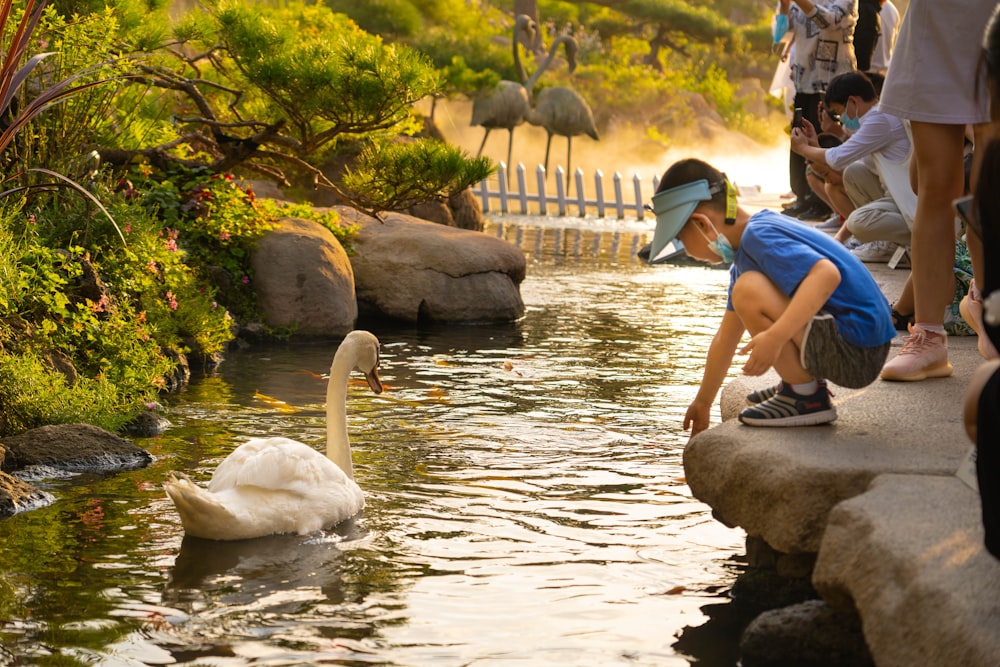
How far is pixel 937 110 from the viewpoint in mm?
4395

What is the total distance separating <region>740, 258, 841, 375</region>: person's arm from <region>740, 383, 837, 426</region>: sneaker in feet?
0.74

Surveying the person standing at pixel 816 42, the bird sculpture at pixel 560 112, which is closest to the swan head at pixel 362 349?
the person standing at pixel 816 42

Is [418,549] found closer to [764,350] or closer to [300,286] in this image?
[764,350]

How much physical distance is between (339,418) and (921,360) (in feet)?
7.54

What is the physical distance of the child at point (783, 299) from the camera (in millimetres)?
3932

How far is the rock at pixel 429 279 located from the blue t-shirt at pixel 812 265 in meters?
6.96

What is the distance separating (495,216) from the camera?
24.7 metres

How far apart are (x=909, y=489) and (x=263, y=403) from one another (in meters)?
4.67

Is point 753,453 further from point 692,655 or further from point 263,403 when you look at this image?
point 263,403

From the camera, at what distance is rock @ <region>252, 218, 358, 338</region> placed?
980 cm

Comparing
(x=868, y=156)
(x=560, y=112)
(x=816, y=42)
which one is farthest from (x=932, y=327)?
(x=560, y=112)

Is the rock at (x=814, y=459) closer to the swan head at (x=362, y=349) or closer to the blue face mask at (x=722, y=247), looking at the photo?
the blue face mask at (x=722, y=247)

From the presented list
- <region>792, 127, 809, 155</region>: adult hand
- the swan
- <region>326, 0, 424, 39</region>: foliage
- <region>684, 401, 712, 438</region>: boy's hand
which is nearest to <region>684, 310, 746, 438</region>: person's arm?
<region>684, 401, 712, 438</region>: boy's hand

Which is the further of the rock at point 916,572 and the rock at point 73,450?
the rock at point 73,450
